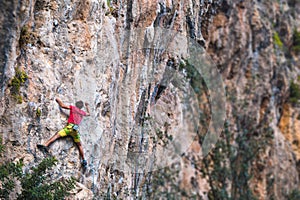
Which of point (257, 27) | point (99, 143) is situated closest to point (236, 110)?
point (257, 27)

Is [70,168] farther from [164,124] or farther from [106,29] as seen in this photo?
[164,124]

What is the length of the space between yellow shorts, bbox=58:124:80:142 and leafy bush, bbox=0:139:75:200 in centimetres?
71

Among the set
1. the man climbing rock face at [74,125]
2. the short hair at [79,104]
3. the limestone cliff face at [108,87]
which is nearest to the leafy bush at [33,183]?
the limestone cliff face at [108,87]

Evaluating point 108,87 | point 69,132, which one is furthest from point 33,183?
point 108,87

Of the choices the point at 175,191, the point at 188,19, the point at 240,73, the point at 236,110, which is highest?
the point at 188,19

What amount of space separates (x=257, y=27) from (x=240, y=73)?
2.27m

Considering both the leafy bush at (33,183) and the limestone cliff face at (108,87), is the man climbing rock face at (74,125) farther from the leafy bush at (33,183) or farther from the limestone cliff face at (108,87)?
the leafy bush at (33,183)

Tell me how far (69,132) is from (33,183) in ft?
4.00

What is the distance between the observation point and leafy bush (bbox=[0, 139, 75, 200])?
21.8ft

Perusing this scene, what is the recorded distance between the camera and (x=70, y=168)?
7.88 meters

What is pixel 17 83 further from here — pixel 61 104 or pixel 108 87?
pixel 108 87

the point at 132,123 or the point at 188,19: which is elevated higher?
the point at 188,19

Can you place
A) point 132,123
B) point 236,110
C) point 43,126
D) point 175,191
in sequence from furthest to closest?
point 236,110 < point 175,191 < point 132,123 < point 43,126

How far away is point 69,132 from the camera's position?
7.80m
